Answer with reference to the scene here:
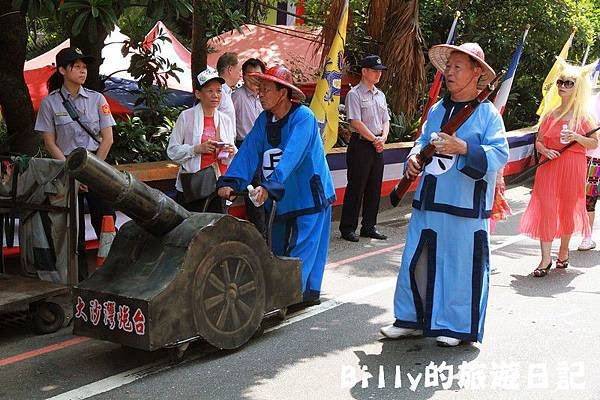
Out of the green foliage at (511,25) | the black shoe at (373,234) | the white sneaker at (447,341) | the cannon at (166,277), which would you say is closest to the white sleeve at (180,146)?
the cannon at (166,277)

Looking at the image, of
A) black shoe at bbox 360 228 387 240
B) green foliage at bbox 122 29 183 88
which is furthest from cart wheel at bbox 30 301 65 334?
green foliage at bbox 122 29 183 88

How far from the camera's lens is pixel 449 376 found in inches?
195

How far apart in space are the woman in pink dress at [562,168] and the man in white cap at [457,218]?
2.52 meters

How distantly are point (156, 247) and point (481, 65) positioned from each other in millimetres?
2306

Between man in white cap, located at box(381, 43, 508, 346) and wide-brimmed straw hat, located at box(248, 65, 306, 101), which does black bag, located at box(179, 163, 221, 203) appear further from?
man in white cap, located at box(381, 43, 508, 346)

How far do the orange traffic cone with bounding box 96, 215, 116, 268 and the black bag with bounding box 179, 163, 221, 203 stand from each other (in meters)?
0.72

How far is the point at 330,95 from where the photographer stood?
10523 millimetres

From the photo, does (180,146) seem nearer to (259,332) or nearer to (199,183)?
(199,183)

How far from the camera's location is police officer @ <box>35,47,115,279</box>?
6570 mm

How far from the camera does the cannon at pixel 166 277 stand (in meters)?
4.70

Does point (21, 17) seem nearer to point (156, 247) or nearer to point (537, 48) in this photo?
point (156, 247)

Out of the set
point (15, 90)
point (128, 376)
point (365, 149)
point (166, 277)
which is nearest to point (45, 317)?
point (128, 376)

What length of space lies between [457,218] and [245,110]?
12.0 ft

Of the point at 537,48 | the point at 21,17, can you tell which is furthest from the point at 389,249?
the point at 537,48
